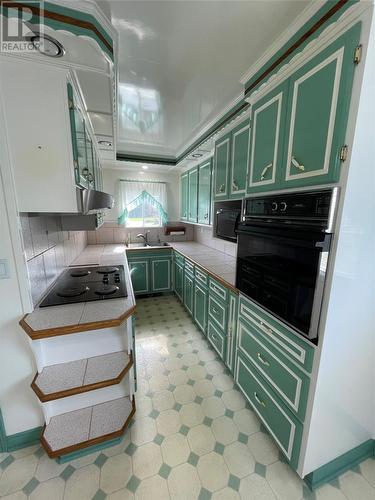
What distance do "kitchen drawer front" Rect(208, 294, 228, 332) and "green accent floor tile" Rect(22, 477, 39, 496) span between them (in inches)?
61.3

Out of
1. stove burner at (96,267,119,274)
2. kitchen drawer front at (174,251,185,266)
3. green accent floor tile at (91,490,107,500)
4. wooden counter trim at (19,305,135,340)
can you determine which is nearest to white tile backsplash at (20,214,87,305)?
wooden counter trim at (19,305,135,340)

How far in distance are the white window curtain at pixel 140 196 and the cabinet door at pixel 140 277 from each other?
3.15ft

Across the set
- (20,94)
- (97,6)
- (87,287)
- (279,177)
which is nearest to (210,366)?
(87,287)

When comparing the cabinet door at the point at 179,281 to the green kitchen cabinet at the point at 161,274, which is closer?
the cabinet door at the point at 179,281

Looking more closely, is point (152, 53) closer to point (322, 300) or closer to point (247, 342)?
point (322, 300)

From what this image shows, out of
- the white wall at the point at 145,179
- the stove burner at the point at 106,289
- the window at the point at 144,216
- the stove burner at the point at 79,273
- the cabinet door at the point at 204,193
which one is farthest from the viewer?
the window at the point at 144,216

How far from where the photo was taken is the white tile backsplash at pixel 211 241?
2.93 meters

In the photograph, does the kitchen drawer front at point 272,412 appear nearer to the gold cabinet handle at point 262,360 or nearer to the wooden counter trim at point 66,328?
the gold cabinet handle at point 262,360

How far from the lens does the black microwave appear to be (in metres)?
1.82

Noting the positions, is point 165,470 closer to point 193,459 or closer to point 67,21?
point 193,459

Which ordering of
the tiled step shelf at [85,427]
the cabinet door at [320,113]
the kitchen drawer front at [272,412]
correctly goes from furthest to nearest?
the tiled step shelf at [85,427], the kitchen drawer front at [272,412], the cabinet door at [320,113]

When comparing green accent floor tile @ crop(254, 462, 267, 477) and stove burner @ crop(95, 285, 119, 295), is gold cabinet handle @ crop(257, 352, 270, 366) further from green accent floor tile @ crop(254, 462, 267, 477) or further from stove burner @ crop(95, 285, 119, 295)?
stove burner @ crop(95, 285, 119, 295)

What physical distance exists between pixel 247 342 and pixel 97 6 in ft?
7.01

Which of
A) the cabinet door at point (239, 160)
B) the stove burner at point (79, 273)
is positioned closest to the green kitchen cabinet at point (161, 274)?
the stove burner at point (79, 273)
